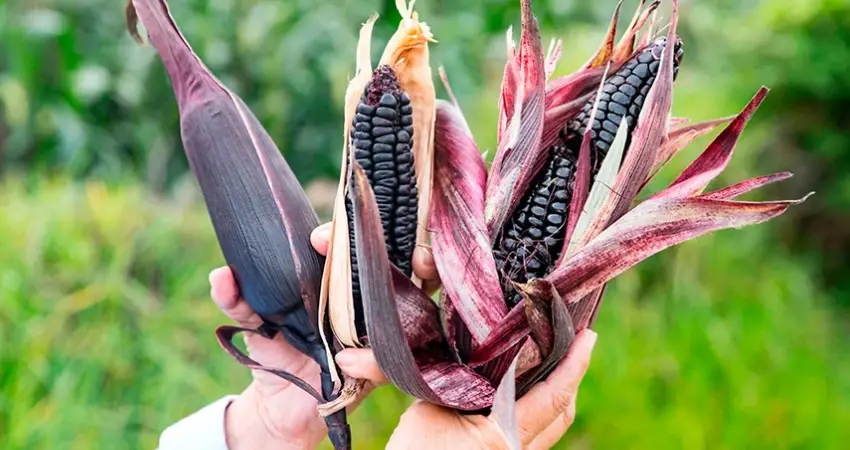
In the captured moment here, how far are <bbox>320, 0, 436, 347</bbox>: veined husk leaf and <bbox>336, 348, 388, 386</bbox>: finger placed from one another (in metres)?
0.02

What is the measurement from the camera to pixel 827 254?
2609mm

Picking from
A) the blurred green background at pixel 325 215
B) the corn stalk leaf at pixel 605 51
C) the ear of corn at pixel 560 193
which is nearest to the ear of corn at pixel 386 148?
the ear of corn at pixel 560 193

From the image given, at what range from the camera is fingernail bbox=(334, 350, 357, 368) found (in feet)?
2.20

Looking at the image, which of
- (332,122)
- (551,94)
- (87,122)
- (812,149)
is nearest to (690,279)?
(812,149)

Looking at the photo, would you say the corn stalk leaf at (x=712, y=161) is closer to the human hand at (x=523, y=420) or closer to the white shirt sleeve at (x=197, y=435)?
the human hand at (x=523, y=420)

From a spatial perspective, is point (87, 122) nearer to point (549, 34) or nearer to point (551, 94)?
point (549, 34)

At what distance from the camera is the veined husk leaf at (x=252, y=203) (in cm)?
→ 71

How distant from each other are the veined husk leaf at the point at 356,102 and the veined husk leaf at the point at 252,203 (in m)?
0.03

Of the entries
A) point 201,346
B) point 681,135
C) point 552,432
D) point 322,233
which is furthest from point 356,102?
point 201,346

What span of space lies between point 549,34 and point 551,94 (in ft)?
7.40

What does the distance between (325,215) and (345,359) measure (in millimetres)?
1403

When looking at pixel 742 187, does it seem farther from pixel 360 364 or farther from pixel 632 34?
pixel 360 364

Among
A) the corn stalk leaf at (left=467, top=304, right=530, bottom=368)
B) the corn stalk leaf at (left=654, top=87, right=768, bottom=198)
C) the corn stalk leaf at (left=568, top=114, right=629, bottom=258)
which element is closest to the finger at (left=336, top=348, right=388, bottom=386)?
the corn stalk leaf at (left=467, top=304, right=530, bottom=368)

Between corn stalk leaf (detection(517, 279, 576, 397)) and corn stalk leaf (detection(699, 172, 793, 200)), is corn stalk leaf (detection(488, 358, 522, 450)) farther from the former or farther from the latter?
corn stalk leaf (detection(699, 172, 793, 200))
